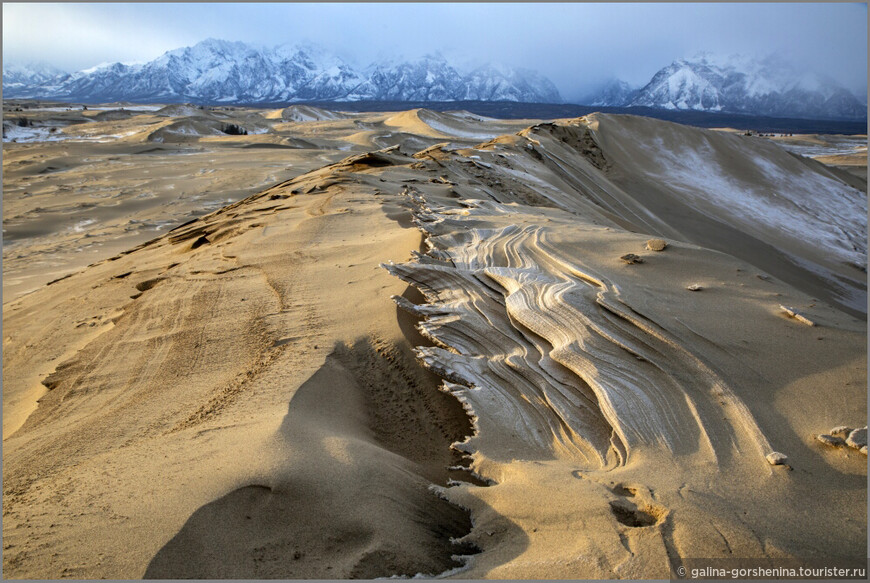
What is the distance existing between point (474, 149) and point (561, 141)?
3140mm

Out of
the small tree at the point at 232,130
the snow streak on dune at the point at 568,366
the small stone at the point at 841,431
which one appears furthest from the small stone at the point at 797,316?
the small tree at the point at 232,130

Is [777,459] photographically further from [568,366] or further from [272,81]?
[272,81]

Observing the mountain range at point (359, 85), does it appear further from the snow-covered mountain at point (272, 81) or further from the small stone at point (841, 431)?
the small stone at point (841, 431)

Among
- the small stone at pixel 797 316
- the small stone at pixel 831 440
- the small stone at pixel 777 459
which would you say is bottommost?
the small stone at pixel 777 459

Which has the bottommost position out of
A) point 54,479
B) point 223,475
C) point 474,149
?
point 54,479

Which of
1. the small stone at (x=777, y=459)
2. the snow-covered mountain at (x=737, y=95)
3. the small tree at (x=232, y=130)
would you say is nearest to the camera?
the small stone at (x=777, y=459)

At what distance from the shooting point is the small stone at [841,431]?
1.88 m

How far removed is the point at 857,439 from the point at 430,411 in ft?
5.32

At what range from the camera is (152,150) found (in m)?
16.0

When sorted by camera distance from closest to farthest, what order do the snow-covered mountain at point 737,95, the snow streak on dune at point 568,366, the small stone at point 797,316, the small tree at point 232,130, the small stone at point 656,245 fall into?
the snow streak on dune at point 568,366 → the small stone at point 797,316 → the small stone at point 656,245 → the small tree at point 232,130 → the snow-covered mountain at point 737,95

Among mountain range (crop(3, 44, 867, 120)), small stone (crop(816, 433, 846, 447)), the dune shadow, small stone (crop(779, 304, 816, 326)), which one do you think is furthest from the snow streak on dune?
mountain range (crop(3, 44, 867, 120))

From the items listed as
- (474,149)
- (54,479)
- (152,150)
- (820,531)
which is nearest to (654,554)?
(820,531)

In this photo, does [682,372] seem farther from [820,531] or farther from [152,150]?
[152,150]

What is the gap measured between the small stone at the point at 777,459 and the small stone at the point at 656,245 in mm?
2139
